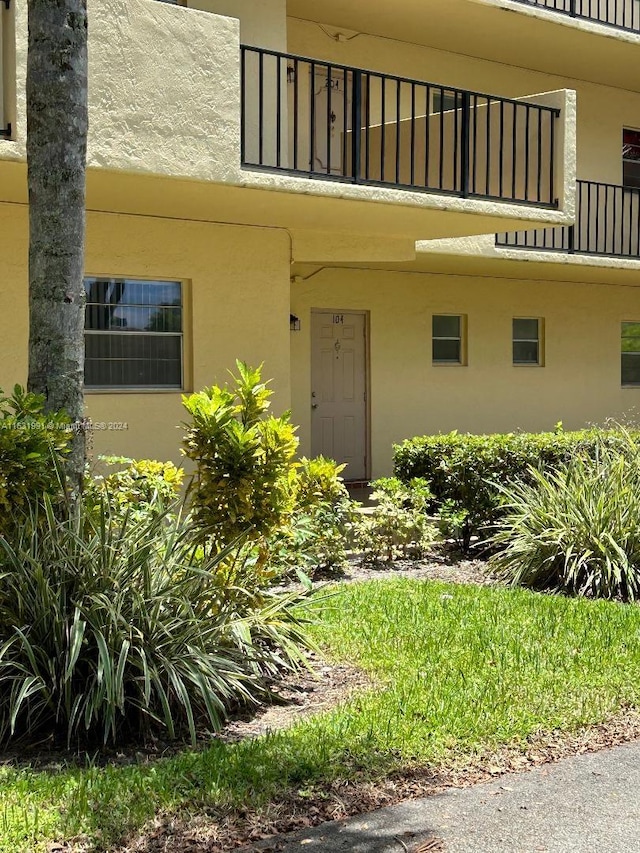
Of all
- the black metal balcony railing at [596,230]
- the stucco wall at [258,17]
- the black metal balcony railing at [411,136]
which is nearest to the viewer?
the stucco wall at [258,17]

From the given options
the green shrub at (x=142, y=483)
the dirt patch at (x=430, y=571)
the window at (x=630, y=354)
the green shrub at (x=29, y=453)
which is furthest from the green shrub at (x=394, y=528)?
the window at (x=630, y=354)

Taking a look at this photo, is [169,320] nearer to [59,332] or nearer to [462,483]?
[462,483]

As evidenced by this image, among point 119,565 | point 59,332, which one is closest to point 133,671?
point 119,565

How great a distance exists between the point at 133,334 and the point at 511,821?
823cm

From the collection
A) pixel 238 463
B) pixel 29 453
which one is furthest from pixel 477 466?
pixel 29 453

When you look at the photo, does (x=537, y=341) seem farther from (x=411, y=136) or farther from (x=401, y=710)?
(x=401, y=710)

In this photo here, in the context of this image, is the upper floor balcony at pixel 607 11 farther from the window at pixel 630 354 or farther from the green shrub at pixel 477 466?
the green shrub at pixel 477 466

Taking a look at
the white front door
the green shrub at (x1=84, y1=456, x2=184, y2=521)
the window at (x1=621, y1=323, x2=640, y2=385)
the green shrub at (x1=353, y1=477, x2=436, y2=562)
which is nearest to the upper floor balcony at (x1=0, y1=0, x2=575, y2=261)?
the white front door

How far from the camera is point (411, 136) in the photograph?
12109 mm

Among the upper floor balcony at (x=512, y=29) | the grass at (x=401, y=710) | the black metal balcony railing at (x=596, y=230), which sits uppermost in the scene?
the upper floor balcony at (x=512, y=29)

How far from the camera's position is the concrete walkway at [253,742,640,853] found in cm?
420

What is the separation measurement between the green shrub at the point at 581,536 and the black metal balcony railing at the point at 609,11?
9236 mm

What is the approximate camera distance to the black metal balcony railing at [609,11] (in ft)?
53.4

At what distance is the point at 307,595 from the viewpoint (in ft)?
24.5
